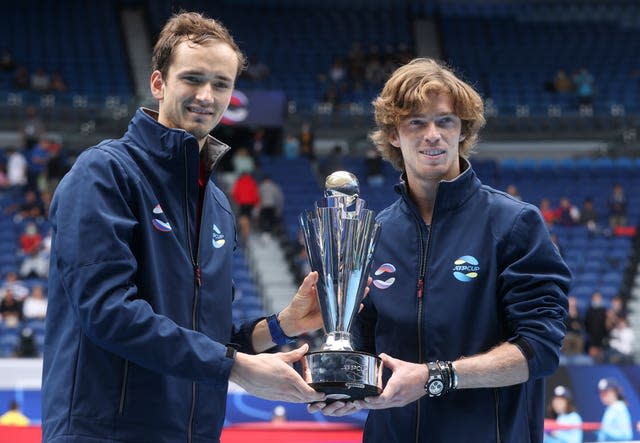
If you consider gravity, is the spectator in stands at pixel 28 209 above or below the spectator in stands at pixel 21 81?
below

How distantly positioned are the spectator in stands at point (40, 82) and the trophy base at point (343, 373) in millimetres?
17330

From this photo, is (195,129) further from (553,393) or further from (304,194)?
(304,194)

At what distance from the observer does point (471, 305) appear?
299cm

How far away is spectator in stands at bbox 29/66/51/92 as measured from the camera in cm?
1909

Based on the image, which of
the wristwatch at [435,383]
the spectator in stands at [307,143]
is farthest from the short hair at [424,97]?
the spectator in stands at [307,143]

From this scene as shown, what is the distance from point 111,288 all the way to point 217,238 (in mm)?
538

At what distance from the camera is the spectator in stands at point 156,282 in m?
2.65

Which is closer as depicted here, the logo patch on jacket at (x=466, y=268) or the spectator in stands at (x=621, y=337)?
the logo patch on jacket at (x=466, y=268)

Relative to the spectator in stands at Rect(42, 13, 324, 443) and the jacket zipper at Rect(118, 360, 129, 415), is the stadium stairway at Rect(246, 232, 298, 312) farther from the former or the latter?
the jacket zipper at Rect(118, 360, 129, 415)

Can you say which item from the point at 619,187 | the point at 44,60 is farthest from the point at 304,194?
the point at 44,60

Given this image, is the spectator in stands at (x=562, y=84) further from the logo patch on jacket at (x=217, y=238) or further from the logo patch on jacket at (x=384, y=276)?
the logo patch on jacket at (x=217, y=238)

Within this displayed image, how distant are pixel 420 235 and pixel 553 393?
5.42 metres

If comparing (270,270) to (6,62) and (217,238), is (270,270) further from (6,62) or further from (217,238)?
(217,238)

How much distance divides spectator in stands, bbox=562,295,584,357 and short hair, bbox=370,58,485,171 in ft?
26.0
